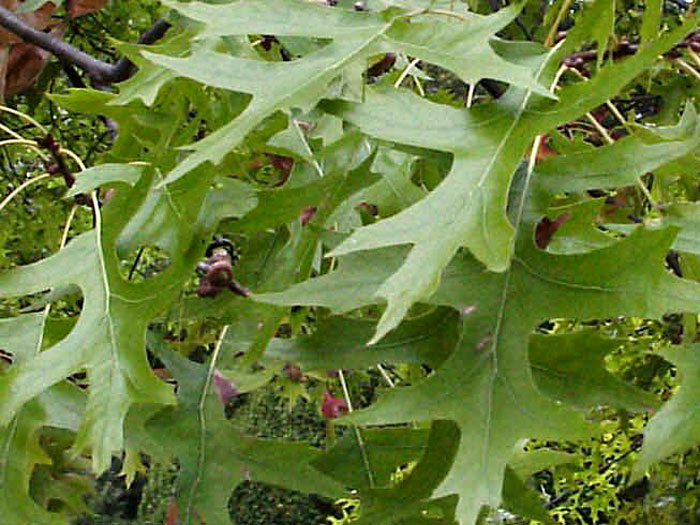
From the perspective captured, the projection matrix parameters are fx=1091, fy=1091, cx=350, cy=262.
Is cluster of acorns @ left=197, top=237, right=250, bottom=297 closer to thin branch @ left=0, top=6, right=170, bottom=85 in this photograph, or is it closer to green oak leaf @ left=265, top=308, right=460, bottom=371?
green oak leaf @ left=265, top=308, right=460, bottom=371

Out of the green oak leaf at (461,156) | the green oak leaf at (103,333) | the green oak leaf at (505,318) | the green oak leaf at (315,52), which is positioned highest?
the green oak leaf at (315,52)

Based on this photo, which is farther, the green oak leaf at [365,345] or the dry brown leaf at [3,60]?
the dry brown leaf at [3,60]

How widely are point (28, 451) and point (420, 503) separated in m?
0.35

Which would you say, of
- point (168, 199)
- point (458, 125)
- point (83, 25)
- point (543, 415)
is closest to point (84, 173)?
point (168, 199)

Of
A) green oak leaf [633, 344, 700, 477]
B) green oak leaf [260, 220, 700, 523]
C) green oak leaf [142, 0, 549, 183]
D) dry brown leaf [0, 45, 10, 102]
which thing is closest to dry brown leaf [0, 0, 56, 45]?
dry brown leaf [0, 45, 10, 102]

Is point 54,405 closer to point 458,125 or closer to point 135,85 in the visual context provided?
point 135,85

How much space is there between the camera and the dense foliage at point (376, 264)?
2.23ft

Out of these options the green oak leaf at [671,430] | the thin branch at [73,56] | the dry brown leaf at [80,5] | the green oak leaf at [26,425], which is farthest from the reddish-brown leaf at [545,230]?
the dry brown leaf at [80,5]

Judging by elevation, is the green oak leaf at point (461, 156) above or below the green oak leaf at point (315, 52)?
below

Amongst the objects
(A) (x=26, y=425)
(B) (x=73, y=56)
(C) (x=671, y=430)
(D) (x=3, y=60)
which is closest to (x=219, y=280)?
(A) (x=26, y=425)

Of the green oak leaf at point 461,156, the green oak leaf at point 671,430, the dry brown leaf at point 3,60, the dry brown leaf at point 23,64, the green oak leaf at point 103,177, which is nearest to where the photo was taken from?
the green oak leaf at point 461,156

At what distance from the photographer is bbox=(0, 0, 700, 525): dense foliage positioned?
0.68 meters

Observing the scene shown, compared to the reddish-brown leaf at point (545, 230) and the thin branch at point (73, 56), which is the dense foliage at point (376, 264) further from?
the thin branch at point (73, 56)

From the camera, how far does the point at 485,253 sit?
0.62 metres
